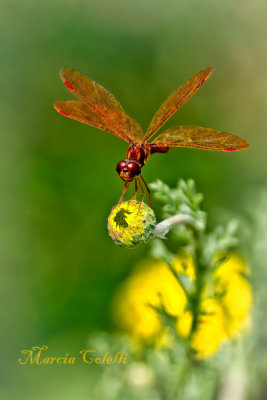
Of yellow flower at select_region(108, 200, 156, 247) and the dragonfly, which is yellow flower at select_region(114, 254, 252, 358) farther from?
the dragonfly

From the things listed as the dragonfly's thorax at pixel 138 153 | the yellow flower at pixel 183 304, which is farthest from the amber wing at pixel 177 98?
the yellow flower at pixel 183 304

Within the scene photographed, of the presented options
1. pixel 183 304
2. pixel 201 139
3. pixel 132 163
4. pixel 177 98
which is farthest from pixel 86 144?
pixel 201 139

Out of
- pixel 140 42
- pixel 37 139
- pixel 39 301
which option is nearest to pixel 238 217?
pixel 39 301

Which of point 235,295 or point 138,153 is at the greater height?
point 138,153

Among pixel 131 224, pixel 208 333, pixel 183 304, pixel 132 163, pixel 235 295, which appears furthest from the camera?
pixel 183 304

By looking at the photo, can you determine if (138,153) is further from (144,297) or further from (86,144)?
(86,144)

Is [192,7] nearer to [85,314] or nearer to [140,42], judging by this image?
[140,42]
